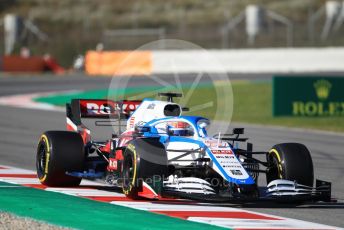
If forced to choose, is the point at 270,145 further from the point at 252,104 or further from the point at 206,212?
the point at 252,104

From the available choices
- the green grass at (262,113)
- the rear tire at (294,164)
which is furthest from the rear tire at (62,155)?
the green grass at (262,113)

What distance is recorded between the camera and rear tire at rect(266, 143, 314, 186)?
12539 millimetres

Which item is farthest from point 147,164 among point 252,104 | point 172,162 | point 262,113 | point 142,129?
point 252,104

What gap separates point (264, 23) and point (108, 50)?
9.48m

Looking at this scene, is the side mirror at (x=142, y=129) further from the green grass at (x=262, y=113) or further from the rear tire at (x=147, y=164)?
the green grass at (x=262, y=113)

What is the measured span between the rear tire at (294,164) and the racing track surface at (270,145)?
0.35m

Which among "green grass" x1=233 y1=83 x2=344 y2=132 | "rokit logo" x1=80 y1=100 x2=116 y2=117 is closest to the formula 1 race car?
"rokit logo" x1=80 y1=100 x2=116 y2=117

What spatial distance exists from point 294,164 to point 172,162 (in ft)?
4.85

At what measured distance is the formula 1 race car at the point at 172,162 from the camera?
11.9 meters

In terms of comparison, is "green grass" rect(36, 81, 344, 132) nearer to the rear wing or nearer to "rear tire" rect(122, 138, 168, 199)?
the rear wing

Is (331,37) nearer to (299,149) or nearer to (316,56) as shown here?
(316,56)

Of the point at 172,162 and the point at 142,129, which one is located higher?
the point at 142,129

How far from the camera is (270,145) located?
21297mm

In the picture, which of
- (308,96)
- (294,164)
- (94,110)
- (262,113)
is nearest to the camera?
(294,164)
